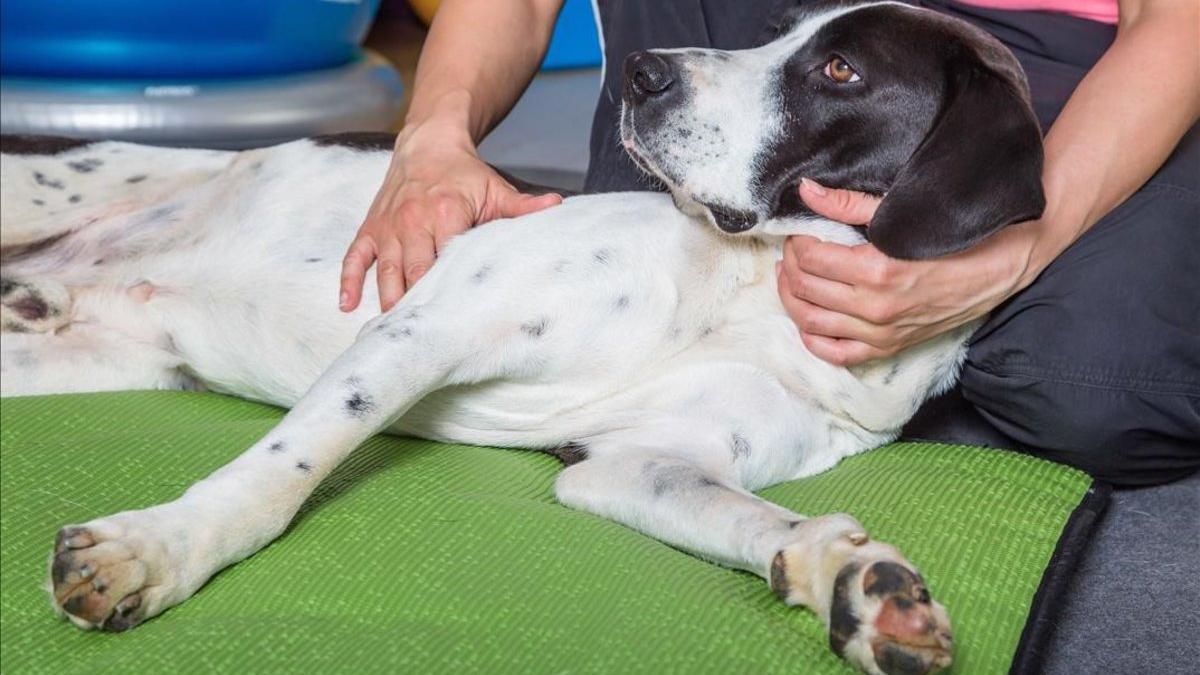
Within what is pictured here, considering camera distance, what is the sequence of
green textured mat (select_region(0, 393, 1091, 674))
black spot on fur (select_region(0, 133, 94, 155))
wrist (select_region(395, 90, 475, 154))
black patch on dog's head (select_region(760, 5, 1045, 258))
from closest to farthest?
1. green textured mat (select_region(0, 393, 1091, 674))
2. black patch on dog's head (select_region(760, 5, 1045, 258))
3. wrist (select_region(395, 90, 475, 154))
4. black spot on fur (select_region(0, 133, 94, 155))

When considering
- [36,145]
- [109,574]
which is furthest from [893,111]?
[36,145]

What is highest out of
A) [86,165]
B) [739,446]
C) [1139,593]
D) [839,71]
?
[839,71]

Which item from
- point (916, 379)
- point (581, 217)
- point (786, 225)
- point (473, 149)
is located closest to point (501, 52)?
point (473, 149)

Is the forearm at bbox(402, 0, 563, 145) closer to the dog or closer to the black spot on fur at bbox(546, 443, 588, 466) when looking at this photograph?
the dog

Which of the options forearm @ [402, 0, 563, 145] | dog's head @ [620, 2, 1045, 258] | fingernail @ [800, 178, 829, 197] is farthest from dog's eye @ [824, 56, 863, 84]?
forearm @ [402, 0, 563, 145]

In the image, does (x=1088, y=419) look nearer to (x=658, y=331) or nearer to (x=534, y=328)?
(x=658, y=331)

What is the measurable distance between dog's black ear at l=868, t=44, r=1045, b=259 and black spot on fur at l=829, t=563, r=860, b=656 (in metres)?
0.52

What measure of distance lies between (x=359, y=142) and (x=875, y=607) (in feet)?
5.15

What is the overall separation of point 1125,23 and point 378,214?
4.32 ft

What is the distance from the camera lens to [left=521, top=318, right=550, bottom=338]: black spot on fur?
1.97 meters

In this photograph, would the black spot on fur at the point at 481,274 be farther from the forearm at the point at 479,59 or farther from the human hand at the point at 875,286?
the forearm at the point at 479,59

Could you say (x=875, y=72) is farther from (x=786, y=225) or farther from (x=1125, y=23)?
(x=1125, y=23)

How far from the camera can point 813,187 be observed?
6.40 ft

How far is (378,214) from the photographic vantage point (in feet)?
7.59
